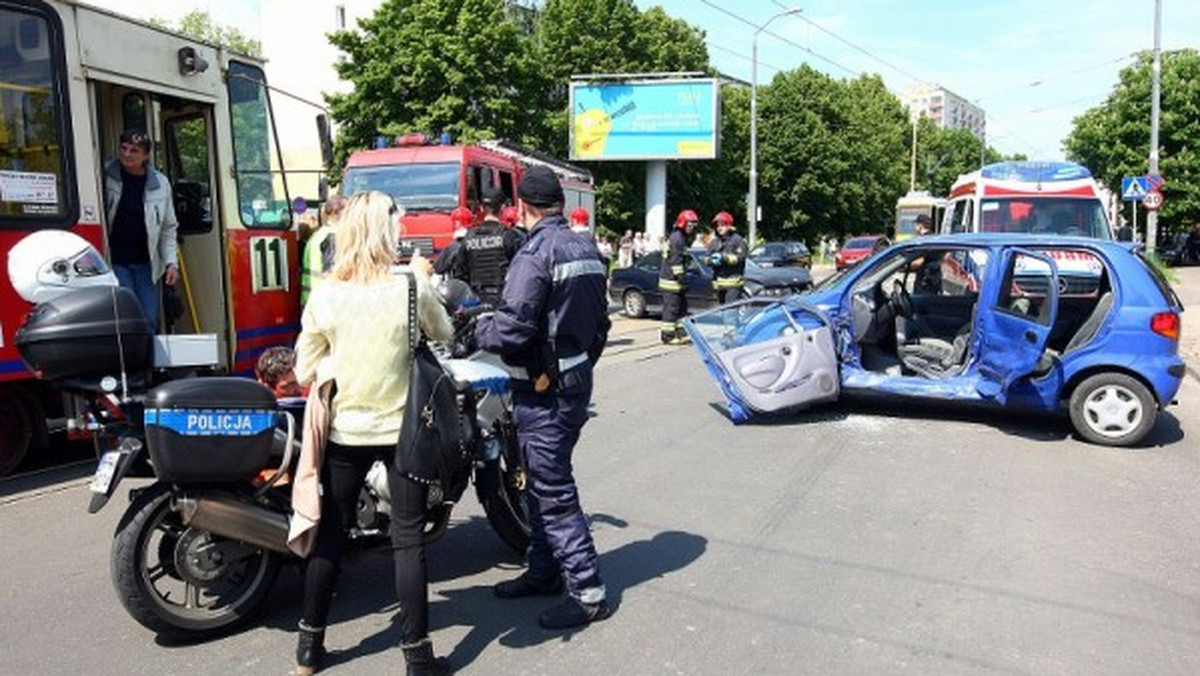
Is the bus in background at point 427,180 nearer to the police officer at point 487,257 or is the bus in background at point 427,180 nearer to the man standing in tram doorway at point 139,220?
the police officer at point 487,257

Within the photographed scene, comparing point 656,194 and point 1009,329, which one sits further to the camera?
point 656,194

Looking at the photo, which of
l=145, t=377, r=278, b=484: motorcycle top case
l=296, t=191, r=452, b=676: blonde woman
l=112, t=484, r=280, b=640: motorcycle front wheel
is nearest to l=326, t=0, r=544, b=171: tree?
l=112, t=484, r=280, b=640: motorcycle front wheel

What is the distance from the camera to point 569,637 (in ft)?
12.6

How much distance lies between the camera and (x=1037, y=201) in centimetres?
1330

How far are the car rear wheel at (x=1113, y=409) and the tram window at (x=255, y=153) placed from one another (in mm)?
6854

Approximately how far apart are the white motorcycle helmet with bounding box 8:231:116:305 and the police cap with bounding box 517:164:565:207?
1.86m

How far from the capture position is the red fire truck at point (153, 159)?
5.88 metres

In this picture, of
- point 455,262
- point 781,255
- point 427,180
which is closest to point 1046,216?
point 427,180

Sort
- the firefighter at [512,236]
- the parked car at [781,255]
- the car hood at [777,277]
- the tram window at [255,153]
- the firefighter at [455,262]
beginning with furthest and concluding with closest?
the parked car at [781,255]
the car hood at [777,277]
the firefighter at [455,262]
the firefighter at [512,236]
the tram window at [255,153]

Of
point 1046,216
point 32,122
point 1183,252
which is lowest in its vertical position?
point 1183,252

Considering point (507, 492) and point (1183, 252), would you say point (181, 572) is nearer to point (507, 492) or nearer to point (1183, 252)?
point (507, 492)

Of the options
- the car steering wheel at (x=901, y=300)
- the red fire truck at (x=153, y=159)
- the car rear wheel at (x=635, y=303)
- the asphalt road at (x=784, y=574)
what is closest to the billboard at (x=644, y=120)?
the car rear wheel at (x=635, y=303)

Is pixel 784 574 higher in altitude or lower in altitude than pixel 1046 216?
lower

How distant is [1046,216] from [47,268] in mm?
12765
